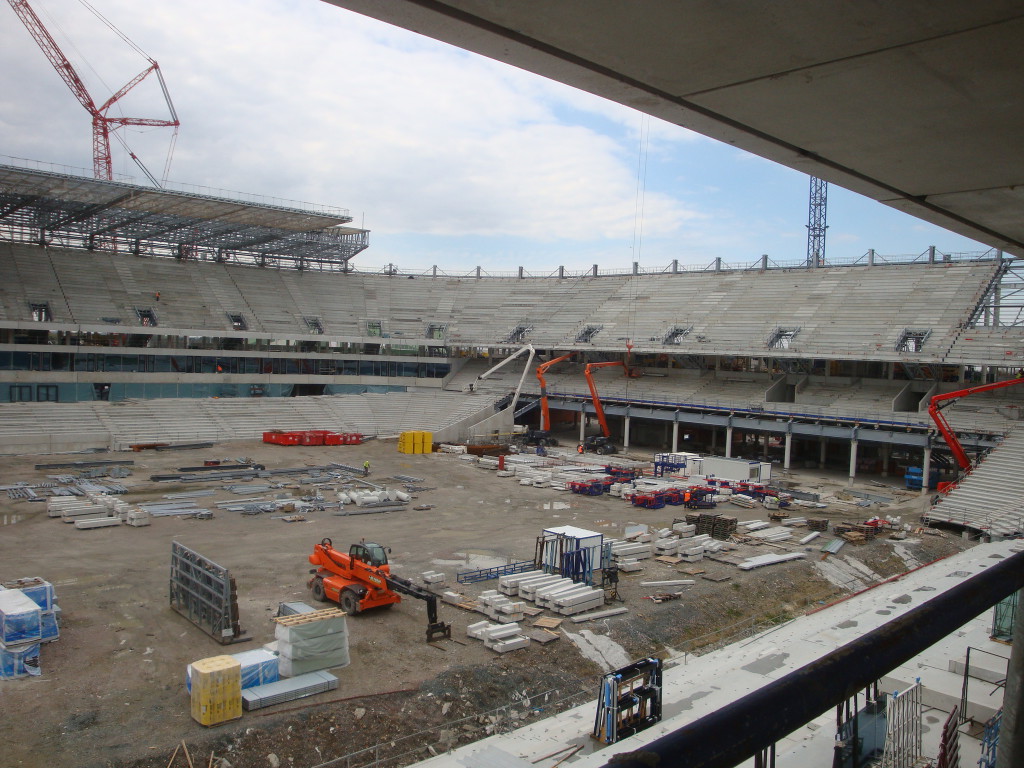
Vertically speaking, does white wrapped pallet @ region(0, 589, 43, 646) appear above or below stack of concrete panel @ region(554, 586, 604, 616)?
above

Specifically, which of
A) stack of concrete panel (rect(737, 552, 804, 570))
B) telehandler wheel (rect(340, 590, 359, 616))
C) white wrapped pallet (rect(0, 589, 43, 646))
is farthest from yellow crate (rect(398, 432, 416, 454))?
white wrapped pallet (rect(0, 589, 43, 646))

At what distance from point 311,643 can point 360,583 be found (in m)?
3.77

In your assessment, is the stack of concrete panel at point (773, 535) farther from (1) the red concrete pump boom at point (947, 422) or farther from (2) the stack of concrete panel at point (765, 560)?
(1) the red concrete pump boom at point (947, 422)

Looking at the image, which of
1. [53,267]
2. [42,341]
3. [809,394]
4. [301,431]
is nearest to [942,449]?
[809,394]

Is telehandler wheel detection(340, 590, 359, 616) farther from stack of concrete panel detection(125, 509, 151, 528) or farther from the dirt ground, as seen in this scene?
stack of concrete panel detection(125, 509, 151, 528)

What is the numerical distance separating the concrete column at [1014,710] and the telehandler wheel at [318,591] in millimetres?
16752

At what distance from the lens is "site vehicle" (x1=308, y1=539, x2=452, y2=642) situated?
16906 millimetres

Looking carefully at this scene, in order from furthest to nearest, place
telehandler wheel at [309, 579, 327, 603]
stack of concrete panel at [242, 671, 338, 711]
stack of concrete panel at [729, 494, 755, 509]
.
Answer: stack of concrete panel at [729, 494, 755, 509] < telehandler wheel at [309, 579, 327, 603] < stack of concrete panel at [242, 671, 338, 711]

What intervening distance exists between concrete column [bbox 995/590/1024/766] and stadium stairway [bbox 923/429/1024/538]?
1050 inches

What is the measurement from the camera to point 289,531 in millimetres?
24672

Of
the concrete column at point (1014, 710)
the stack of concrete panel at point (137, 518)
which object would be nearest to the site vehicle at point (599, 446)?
the stack of concrete panel at point (137, 518)

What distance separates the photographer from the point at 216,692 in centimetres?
1170

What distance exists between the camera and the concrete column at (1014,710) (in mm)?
2611

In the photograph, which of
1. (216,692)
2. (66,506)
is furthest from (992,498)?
(66,506)
